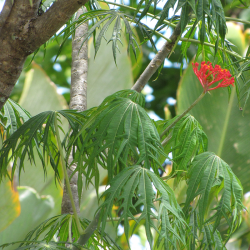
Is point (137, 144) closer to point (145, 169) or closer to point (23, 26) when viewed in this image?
point (145, 169)

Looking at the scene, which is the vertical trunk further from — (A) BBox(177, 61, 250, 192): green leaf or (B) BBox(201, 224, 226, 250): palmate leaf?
(A) BBox(177, 61, 250, 192): green leaf

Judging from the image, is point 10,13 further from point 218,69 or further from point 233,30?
point 233,30

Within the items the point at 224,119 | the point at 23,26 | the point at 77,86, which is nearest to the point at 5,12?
the point at 23,26

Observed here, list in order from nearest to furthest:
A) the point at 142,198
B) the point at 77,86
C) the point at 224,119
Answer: the point at 142,198 < the point at 77,86 < the point at 224,119

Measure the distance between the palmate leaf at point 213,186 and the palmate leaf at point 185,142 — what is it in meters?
0.02

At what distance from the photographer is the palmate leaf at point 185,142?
0.37 meters

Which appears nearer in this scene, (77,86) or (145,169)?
(145,169)

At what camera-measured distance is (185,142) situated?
0.38 meters

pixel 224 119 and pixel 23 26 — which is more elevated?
pixel 23 26

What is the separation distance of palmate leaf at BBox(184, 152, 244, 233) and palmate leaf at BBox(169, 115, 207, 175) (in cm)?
2

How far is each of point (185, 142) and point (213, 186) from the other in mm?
68

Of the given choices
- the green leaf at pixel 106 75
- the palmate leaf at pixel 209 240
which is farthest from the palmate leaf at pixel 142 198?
the green leaf at pixel 106 75

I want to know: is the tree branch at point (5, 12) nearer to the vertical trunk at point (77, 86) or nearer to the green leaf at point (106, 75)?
the vertical trunk at point (77, 86)

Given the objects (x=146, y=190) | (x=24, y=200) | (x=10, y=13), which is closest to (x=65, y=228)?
(x=146, y=190)
